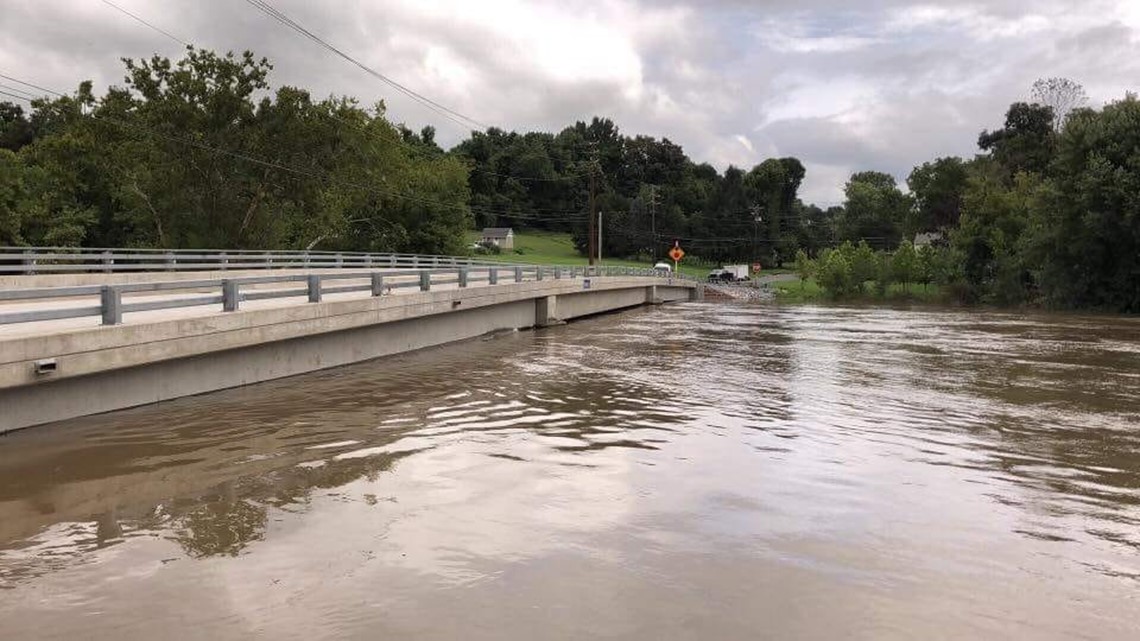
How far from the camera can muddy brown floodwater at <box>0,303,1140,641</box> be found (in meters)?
5.43

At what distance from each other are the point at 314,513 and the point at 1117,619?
6318 millimetres

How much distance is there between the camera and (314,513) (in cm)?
758

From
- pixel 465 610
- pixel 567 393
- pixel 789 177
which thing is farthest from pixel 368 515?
pixel 789 177

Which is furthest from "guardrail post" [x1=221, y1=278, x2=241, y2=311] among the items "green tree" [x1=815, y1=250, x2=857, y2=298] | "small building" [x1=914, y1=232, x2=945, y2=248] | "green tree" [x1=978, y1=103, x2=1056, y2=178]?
"green tree" [x1=978, y1=103, x2=1056, y2=178]

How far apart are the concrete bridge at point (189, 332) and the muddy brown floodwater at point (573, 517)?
565 mm

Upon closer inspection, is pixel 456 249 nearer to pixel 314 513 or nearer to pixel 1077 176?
pixel 1077 176

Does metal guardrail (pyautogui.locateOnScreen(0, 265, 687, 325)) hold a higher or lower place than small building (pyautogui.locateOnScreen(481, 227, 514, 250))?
lower

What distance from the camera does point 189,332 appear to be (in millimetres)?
12766

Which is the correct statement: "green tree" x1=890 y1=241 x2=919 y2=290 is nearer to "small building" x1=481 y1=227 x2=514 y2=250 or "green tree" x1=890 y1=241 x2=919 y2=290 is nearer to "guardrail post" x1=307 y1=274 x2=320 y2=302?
"small building" x1=481 y1=227 x2=514 y2=250

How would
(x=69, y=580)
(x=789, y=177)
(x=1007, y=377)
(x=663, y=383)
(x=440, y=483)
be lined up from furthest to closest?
(x=789, y=177) < (x=1007, y=377) < (x=663, y=383) < (x=440, y=483) < (x=69, y=580)

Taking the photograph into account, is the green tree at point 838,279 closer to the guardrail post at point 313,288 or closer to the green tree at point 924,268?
the green tree at point 924,268

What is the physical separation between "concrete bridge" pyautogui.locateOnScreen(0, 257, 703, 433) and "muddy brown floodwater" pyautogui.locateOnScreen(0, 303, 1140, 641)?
565 millimetres

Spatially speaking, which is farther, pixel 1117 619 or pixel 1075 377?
pixel 1075 377

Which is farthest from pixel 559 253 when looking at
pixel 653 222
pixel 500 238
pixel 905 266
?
pixel 905 266
